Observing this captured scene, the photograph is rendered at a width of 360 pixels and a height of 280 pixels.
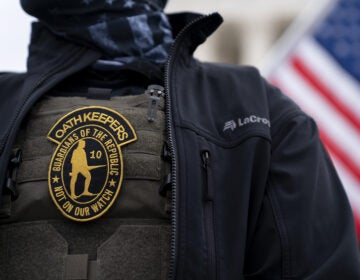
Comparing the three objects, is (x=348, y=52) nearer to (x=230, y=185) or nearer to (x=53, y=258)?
(x=230, y=185)

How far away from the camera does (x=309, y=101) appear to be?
275cm

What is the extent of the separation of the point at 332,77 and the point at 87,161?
1.57 m

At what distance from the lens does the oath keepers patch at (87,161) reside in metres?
1.38

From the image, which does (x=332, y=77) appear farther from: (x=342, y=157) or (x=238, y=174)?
(x=238, y=174)

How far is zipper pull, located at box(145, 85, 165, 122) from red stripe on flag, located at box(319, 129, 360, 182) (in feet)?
3.73

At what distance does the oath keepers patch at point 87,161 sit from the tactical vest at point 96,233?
0.02m

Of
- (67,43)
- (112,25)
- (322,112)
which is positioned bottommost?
(322,112)

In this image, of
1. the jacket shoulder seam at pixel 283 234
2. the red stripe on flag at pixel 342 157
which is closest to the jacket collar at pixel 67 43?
the jacket shoulder seam at pixel 283 234

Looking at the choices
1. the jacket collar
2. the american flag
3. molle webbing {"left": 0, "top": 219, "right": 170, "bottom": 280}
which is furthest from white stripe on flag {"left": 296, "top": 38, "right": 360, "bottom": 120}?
molle webbing {"left": 0, "top": 219, "right": 170, "bottom": 280}

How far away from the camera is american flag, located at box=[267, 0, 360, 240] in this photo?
251cm

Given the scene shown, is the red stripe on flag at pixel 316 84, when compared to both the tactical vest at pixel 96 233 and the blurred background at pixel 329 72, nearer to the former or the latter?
the blurred background at pixel 329 72

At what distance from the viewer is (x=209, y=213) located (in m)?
1.36

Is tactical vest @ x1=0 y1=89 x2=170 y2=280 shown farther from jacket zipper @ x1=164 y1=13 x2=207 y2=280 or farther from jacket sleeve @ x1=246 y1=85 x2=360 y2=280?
jacket sleeve @ x1=246 y1=85 x2=360 y2=280

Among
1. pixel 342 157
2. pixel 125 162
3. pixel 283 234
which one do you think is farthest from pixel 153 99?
pixel 342 157
